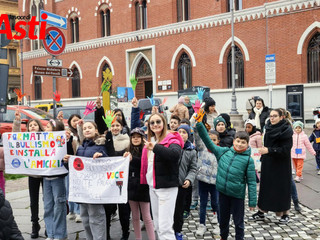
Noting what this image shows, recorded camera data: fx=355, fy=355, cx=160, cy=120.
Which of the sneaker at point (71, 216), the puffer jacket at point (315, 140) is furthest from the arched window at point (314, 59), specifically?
the sneaker at point (71, 216)

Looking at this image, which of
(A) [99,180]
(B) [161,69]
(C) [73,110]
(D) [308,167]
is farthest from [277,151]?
(B) [161,69]

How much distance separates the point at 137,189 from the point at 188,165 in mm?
794

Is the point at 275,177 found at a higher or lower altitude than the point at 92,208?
higher

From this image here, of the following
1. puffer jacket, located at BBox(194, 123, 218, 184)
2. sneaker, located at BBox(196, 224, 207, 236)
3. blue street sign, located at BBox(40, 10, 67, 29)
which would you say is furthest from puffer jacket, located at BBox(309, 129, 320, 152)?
blue street sign, located at BBox(40, 10, 67, 29)

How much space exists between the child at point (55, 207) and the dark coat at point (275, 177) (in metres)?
3.13

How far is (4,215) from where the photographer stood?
2967 mm

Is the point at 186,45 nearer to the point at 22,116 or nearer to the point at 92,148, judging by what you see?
the point at 22,116

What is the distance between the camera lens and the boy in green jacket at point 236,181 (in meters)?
4.72

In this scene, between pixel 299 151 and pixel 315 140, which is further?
pixel 315 140

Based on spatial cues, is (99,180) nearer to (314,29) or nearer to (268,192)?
(268,192)

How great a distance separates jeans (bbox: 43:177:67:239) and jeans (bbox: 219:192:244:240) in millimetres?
2231

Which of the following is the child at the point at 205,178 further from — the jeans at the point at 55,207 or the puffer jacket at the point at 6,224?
the puffer jacket at the point at 6,224

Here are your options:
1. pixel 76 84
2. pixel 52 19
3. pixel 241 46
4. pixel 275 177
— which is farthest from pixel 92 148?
pixel 76 84

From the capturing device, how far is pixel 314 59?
782 inches
